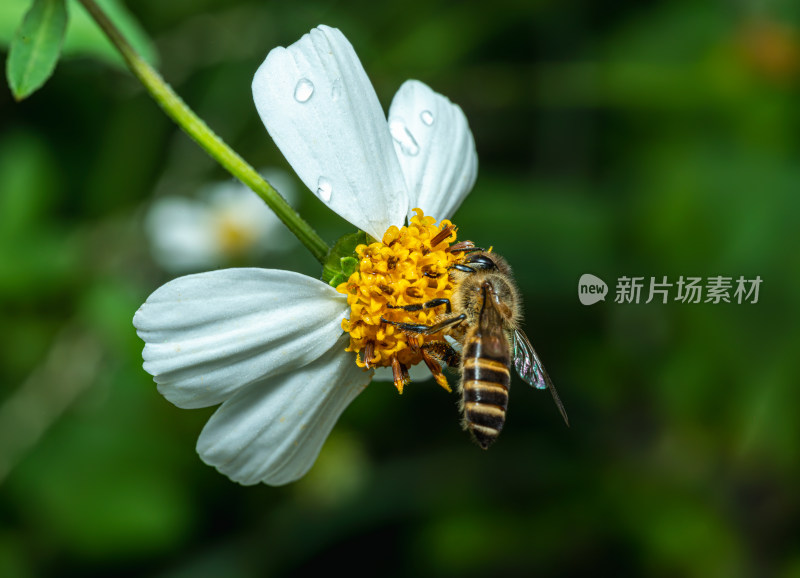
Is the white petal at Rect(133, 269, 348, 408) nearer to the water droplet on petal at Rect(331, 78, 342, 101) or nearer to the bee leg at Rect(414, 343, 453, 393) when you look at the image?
the bee leg at Rect(414, 343, 453, 393)

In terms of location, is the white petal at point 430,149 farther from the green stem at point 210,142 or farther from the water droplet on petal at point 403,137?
the green stem at point 210,142

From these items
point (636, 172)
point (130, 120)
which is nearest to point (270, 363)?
point (130, 120)

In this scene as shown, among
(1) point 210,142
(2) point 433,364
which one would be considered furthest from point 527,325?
(1) point 210,142

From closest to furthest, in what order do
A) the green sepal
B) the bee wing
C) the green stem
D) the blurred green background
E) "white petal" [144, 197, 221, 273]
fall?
the green stem → the green sepal → the bee wing → the blurred green background → "white petal" [144, 197, 221, 273]

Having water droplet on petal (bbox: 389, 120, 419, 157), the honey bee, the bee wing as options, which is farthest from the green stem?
the bee wing

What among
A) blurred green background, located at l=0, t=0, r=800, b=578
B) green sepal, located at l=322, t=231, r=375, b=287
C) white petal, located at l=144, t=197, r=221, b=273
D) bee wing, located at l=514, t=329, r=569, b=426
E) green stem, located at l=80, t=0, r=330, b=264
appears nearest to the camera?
green stem, located at l=80, t=0, r=330, b=264

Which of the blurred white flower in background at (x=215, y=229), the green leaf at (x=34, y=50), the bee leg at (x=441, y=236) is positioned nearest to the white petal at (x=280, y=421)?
the bee leg at (x=441, y=236)

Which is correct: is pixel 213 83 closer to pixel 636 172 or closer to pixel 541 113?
pixel 541 113
